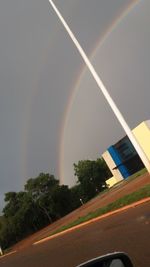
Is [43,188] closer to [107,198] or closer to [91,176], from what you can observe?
[91,176]

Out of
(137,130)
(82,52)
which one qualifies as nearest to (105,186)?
(137,130)

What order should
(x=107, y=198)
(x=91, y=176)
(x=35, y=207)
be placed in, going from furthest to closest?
1. (x=91, y=176)
2. (x=35, y=207)
3. (x=107, y=198)

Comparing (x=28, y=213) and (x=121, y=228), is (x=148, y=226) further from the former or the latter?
(x=28, y=213)

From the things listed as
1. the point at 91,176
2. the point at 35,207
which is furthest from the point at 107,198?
the point at 91,176

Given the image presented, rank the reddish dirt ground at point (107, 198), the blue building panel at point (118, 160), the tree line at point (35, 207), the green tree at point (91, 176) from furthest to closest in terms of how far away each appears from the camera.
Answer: the green tree at point (91, 176) < the blue building panel at point (118, 160) < the tree line at point (35, 207) < the reddish dirt ground at point (107, 198)

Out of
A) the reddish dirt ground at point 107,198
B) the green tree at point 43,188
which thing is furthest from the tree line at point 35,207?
the reddish dirt ground at point 107,198

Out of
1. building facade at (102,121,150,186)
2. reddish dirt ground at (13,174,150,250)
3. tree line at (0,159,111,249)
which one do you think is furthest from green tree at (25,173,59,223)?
reddish dirt ground at (13,174,150,250)

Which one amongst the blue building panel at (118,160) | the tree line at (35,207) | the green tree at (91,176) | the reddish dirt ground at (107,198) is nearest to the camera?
the reddish dirt ground at (107,198)

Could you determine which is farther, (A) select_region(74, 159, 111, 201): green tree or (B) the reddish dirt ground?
(A) select_region(74, 159, 111, 201): green tree

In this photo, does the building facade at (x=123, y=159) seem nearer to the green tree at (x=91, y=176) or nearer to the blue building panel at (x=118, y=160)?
the blue building panel at (x=118, y=160)

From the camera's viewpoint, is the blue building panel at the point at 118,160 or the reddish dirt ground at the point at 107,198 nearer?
the reddish dirt ground at the point at 107,198

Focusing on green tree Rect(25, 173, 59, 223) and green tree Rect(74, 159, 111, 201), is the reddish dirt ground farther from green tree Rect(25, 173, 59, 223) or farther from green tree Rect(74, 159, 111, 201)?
green tree Rect(74, 159, 111, 201)

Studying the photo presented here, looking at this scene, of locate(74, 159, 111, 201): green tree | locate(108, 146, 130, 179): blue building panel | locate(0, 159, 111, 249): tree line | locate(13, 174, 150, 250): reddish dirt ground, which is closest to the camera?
locate(13, 174, 150, 250): reddish dirt ground

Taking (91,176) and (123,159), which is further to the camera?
(91,176)
